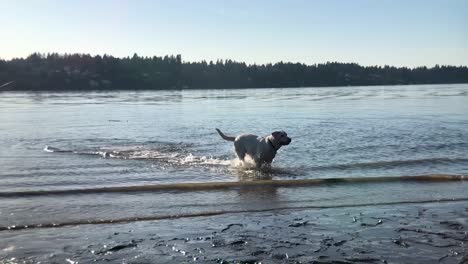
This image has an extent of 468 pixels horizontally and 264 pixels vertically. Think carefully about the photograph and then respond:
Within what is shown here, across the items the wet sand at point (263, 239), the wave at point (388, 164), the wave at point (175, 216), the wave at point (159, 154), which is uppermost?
the wet sand at point (263, 239)

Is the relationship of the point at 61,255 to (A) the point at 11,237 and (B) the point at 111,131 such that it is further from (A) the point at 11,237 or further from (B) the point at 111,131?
(B) the point at 111,131

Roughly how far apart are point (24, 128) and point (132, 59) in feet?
355

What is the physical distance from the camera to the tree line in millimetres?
101750

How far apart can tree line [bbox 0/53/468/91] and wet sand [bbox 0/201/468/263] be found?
91.9 m

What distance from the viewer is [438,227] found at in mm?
6723

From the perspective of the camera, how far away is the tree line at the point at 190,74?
4006 inches

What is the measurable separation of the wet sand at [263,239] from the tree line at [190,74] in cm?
9187

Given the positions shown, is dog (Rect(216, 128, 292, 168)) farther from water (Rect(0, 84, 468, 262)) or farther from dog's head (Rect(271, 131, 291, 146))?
water (Rect(0, 84, 468, 262))

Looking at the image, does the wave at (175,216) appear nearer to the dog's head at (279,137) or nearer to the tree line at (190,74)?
the dog's head at (279,137)

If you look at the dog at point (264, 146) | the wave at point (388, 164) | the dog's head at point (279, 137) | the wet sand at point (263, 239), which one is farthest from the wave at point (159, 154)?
the wet sand at point (263, 239)

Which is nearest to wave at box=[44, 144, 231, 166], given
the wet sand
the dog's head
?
the dog's head

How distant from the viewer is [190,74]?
5089 inches

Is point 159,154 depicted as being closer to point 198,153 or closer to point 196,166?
point 198,153

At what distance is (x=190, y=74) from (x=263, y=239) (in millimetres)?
124429
